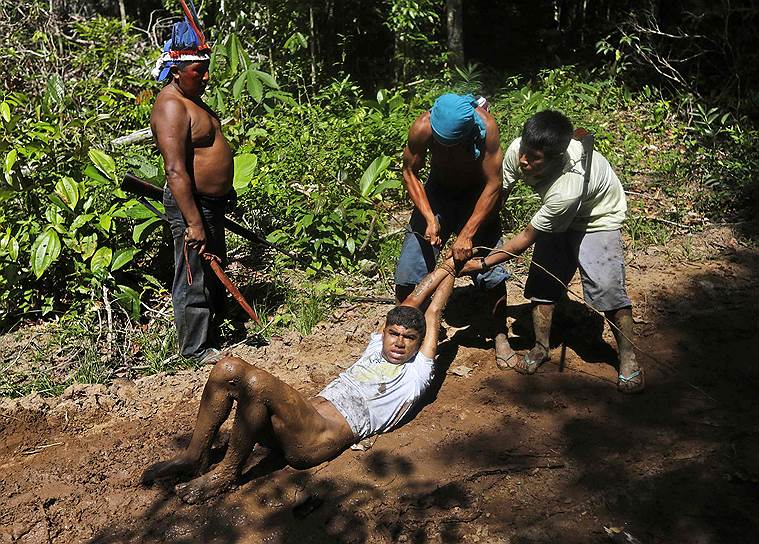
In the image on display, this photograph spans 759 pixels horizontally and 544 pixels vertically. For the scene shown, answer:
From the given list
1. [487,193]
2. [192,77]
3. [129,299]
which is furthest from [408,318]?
[129,299]

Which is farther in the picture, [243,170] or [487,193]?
[243,170]

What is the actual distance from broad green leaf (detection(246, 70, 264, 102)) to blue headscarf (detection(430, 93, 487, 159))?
2.38 m

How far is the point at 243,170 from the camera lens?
215 inches

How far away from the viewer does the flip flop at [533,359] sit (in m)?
4.54

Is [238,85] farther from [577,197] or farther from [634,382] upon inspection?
[634,382]

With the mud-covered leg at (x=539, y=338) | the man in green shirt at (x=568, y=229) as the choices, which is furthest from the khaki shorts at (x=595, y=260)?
the mud-covered leg at (x=539, y=338)

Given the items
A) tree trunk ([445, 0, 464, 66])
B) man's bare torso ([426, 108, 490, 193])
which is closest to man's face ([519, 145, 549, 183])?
man's bare torso ([426, 108, 490, 193])

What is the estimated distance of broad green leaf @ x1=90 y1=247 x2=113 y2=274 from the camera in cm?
503

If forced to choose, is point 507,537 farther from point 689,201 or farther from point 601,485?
point 689,201

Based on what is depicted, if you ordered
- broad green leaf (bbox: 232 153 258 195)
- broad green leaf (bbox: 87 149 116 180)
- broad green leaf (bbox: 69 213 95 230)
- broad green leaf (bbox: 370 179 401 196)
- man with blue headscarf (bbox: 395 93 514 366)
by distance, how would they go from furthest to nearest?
broad green leaf (bbox: 370 179 401 196) → broad green leaf (bbox: 232 153 258 195) → broad green leaf (bbox: 87 149 116 180) → broad green leaf (bbox: 69 213 95 230) → man with blue headscarf (bbox: 395 93 514 366)

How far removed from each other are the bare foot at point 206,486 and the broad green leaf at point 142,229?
6.50 ft

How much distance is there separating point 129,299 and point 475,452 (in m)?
2.58

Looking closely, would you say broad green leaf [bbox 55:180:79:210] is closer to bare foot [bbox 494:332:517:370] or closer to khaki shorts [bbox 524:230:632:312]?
bare foot [bbox 494:332:517:370]

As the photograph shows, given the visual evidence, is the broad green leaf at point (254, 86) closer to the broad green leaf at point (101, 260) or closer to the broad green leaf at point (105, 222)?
the broad green leaf at point (105, 222)
